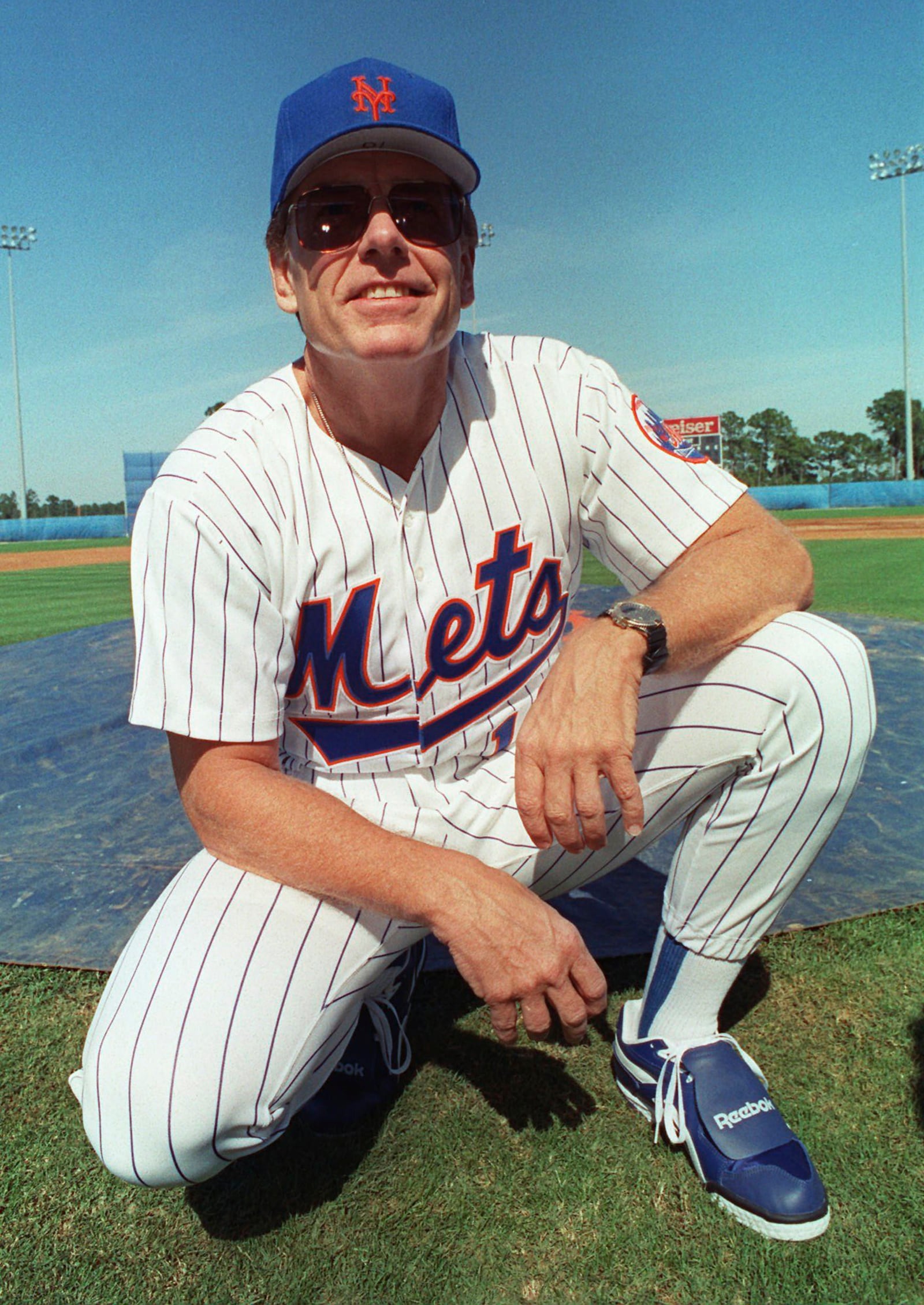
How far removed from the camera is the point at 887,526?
16.8 m

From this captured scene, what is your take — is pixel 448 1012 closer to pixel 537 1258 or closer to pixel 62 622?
pixel 537 1258

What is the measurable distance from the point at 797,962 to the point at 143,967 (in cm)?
126

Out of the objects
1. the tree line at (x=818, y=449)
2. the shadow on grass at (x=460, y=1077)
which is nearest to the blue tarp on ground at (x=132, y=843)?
the shadow on grass at (x=460, y=1077)

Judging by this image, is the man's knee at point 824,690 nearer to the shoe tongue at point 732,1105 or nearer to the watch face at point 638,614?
the watch face at point 638,614

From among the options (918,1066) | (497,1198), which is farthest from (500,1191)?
(918,1066)

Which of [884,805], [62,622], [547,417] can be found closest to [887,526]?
[62,622]

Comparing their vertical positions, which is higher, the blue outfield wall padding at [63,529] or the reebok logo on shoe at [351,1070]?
the blue outfield wall padding at [63,529]

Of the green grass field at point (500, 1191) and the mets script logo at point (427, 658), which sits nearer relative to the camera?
the green grass field at point (500, 1191)

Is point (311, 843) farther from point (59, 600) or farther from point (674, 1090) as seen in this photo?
point (59, 600)

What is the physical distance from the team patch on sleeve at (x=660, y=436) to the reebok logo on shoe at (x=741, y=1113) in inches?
41.6

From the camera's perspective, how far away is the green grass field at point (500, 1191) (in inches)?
47.1

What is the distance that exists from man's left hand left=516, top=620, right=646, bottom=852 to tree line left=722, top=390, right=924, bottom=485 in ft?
180

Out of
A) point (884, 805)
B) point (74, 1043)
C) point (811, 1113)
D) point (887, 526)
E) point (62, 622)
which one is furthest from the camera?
point (887, 526)

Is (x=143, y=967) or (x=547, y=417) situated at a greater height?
(x=547, y=417)
